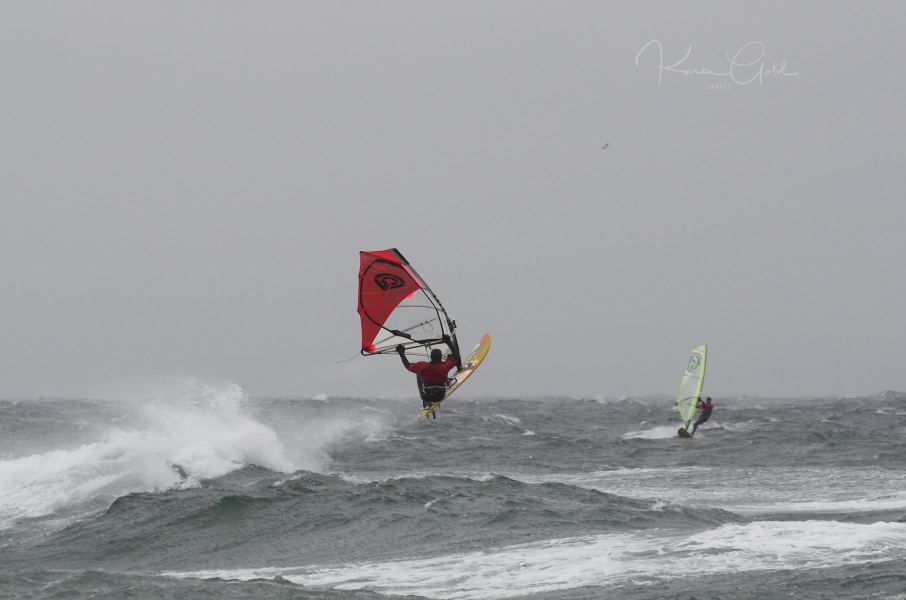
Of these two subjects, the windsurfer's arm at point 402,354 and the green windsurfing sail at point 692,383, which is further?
the green windsurfing sail at point 692,383

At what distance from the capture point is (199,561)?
491 inches

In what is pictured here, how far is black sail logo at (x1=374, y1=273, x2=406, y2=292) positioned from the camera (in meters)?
14.4

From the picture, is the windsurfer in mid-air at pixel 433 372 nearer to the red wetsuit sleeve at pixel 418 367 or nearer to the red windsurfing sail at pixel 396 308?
the red wetsuit sleeve at pixel 418 367

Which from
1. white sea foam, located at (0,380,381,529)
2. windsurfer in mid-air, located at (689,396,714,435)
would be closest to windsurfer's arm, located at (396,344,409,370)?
white sea foam, located at (0,380,381,529)

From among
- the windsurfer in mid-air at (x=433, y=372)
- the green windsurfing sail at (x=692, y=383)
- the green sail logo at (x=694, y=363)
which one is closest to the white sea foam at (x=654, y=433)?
the green windsurfing sail at (x=692, y=383)

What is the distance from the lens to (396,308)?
14.5 metres

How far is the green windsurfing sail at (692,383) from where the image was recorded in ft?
110

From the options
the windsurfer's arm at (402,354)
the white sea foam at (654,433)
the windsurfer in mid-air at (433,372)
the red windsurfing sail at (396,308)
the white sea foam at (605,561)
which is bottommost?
the white sea foam at (654,433)

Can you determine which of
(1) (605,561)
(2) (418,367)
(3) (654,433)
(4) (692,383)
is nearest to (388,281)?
(2) (418,367)

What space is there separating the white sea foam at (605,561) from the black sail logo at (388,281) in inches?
163

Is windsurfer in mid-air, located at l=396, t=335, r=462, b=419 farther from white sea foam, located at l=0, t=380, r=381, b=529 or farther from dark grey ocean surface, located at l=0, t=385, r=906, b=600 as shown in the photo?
white sea foam, located at l=0, t=380, r=381, b=529

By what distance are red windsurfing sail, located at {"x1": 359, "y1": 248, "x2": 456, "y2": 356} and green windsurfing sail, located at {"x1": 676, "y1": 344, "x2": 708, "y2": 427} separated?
20588mm

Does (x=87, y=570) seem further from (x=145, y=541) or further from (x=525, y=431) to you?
(x=525, y=431)

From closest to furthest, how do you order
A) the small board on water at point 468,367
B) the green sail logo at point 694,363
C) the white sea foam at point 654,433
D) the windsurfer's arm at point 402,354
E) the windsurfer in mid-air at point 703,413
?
the windsurfer's arm at point 402,354, the small board on water at point 468,367, the white sea foam at point 654,433, the windsurfer in mid-air at point 703,413, the green sail logo at point 694,363
